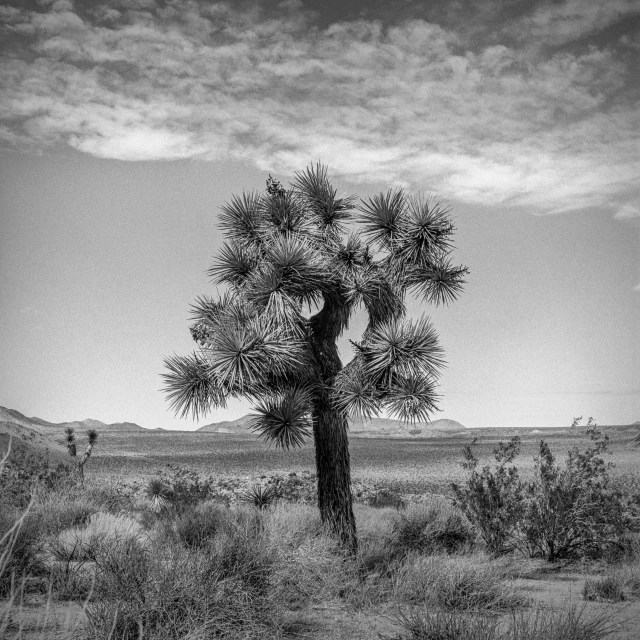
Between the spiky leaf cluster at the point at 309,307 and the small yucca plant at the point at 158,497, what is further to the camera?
the small yucca plant at the point at 158,497

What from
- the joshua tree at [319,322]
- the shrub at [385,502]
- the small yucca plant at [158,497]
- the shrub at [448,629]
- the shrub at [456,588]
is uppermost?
the joshua tree at [319,322]

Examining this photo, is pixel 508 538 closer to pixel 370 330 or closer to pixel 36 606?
pixel 370 330

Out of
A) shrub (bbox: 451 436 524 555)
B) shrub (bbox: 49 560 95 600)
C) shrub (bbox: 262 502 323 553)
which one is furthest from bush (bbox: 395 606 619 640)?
shrub (bbox: 451 436 524 555)

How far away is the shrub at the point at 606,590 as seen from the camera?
350 inches

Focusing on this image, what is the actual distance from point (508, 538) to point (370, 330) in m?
5.20

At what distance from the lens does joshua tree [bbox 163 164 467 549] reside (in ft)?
33.1

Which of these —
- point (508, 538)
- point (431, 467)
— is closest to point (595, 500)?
point (508, 538)

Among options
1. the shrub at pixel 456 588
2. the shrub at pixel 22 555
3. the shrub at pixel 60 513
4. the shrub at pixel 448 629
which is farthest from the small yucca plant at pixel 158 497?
the shrub at pixel 448 629

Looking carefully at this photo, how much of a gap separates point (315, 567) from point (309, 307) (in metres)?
4.24

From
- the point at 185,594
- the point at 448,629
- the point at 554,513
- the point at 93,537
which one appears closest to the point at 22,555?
the point at 93,537

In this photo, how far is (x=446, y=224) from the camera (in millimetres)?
11391

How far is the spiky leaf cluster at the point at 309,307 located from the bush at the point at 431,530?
399cm

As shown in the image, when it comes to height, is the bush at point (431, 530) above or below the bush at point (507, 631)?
below

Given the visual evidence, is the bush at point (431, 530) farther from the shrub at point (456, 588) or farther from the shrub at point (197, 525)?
the shrub at point (456, 588)
